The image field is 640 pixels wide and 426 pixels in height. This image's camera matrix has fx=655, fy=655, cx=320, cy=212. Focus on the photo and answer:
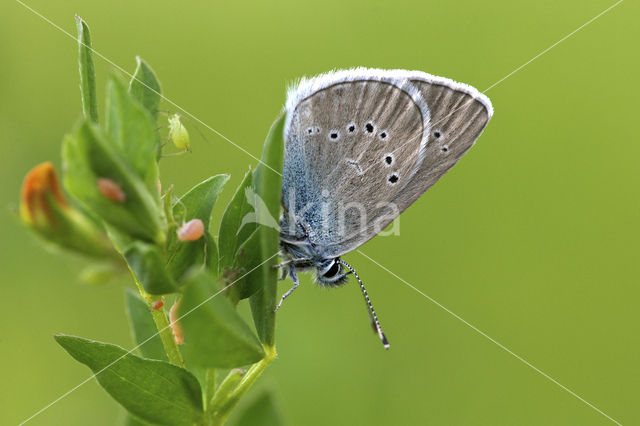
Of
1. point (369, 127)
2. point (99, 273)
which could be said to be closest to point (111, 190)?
point (99, 273)

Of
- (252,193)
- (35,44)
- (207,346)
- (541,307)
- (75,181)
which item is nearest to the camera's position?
(75,181)

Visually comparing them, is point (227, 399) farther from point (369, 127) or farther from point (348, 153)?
point (369, 127)

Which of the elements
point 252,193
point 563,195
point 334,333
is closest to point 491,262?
point 563,195

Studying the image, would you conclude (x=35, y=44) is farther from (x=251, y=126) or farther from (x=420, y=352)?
(x=420, y=352)

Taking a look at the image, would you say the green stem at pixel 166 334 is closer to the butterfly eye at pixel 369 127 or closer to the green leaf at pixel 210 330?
the green leaf at pixel 210 330

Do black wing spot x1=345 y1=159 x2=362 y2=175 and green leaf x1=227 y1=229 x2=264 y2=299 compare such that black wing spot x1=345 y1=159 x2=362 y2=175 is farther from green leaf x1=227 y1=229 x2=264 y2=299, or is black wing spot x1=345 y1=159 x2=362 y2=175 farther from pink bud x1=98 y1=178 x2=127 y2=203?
pink bud x1=98 y1=178 x2=127 y2=203

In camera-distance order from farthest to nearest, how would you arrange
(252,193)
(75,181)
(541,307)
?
(541,307), (252,193), (75,181)

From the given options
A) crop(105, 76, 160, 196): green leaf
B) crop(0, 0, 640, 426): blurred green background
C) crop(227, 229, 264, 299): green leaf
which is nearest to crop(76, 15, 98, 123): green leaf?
crop(105, 76, 160, 196): green leaf

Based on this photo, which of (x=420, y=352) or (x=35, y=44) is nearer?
(x=420, y=352)
